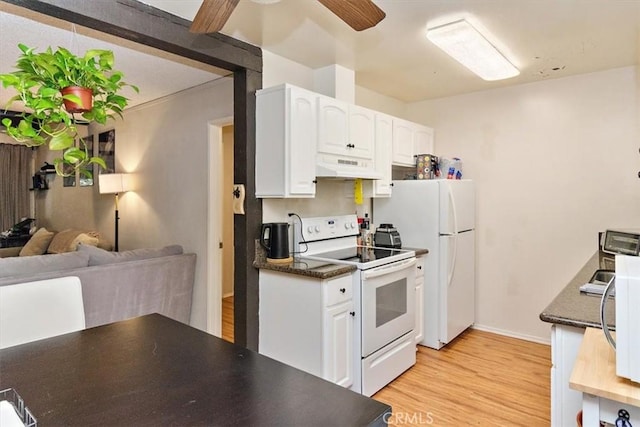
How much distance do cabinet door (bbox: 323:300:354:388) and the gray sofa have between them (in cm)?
168

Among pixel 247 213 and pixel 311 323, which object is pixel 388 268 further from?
pixel 247 213

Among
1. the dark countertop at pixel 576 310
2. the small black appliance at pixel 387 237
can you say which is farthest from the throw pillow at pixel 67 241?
the dark countertop at pixel 576 310

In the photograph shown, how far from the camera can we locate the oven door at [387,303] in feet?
8.15

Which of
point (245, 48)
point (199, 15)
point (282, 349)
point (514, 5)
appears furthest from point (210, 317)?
point (514, 5)

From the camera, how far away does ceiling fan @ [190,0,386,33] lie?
139cm

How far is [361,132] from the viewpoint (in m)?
3.11

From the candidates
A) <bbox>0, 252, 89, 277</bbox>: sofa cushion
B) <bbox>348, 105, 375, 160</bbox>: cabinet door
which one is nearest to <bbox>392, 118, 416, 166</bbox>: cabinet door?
<bbox>348, 105, 375, 160</bbox>: cabinet door

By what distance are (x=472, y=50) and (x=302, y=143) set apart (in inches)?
53.6

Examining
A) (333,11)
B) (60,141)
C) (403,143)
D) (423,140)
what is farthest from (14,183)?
(333,11)

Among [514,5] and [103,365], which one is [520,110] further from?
[103,365]

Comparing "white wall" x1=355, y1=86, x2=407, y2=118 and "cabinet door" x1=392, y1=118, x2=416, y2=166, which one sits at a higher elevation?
"white wall" x1=355, y1=86, x2=407, y2=118

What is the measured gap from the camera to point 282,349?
2.58 m

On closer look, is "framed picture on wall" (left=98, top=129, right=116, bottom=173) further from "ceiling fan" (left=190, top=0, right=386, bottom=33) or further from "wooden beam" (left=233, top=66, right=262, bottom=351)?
"ceiling fan" (left=190, top=0, right=386, bottom=33)

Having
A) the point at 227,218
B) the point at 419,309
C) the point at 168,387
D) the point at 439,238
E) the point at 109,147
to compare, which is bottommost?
the point at 419,309
